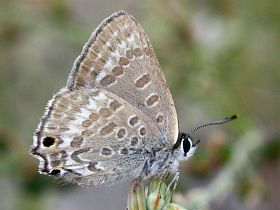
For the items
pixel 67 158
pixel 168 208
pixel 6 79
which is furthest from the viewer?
pixel 6 79

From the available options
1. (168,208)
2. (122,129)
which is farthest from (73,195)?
(168,208)

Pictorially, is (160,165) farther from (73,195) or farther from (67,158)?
(73,195)

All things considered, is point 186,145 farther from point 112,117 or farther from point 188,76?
point 188,76

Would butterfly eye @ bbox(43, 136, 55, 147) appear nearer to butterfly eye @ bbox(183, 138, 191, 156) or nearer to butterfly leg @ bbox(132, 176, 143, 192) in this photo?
butterfly leg @ bbox(132, 176, 143, 192)

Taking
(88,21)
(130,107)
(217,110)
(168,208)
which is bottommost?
(168,208)

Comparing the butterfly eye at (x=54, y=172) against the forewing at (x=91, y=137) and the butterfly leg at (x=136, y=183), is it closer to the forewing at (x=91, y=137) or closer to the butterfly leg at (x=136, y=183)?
the forewing at (x=91, y=137)

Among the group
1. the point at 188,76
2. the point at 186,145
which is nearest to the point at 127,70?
the point at 186,145

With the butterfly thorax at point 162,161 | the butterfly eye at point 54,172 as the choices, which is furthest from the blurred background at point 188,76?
the butterfly eye at point 54,172
